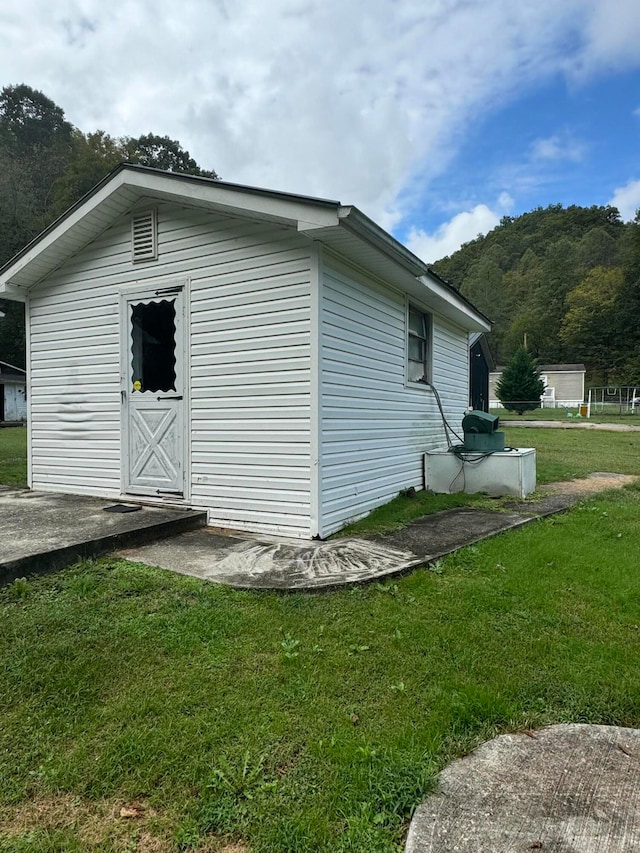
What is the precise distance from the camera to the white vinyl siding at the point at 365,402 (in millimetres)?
4621

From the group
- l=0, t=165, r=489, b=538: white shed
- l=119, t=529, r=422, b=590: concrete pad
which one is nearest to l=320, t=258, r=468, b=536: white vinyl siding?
l=0, t=165, r=489, b=538: white shed

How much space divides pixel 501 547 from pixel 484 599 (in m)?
1.17

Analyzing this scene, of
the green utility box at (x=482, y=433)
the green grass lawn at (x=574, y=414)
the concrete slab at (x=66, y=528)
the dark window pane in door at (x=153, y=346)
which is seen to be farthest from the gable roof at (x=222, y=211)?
the green grass lawn at (x=574, y=414)

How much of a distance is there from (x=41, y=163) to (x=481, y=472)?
3944 centimetres

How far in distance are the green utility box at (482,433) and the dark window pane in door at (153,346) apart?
3909 mm

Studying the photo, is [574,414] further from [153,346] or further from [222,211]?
[222,211]

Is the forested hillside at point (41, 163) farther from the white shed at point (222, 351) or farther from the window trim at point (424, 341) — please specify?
the window trim at point (424, 341)

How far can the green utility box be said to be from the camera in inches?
263

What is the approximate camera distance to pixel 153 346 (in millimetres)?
5652

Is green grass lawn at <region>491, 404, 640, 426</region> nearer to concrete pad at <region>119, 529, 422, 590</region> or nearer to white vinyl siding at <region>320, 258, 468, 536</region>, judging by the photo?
white vinyl siding at <region>320, 258, 468, 536</region>

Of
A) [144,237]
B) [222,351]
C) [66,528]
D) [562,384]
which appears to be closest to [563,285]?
[562,384]

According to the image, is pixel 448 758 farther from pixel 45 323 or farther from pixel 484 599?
pixel 45 323

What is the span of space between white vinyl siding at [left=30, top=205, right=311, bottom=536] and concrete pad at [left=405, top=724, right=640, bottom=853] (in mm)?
2864

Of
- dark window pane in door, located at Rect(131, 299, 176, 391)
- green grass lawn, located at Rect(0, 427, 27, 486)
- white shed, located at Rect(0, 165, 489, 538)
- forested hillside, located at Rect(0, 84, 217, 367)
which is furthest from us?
forested hillside, located at Rect(0, 84, 217, 367)
